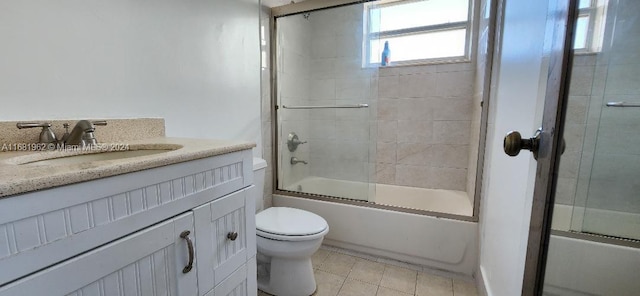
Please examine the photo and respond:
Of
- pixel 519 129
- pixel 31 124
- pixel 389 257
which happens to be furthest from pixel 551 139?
pixel 389 257

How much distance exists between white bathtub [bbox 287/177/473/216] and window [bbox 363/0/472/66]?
101 cm

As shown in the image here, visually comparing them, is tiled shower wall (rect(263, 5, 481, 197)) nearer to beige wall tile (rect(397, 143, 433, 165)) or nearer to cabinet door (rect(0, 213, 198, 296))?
beige wall tile (rect(397, 143, 433, 165))

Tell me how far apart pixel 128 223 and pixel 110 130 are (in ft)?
2.08

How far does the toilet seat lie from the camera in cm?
136

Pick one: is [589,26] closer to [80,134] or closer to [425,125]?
[80,134]

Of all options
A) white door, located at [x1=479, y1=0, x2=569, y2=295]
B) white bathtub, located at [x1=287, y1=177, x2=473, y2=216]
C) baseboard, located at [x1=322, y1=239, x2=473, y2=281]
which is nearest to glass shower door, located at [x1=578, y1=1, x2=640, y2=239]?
white door, located at [x1=479, y1=0, x2=569, y2=295]

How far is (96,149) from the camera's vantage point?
0.92m

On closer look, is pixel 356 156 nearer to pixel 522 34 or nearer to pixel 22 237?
pixel 522 34

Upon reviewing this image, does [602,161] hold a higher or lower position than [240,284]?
higher

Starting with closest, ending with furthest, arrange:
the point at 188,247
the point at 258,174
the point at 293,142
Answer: the point at 188,247 → the point at 258,174 → the point at 293,142

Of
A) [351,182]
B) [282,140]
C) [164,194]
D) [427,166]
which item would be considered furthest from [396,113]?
[164,194]

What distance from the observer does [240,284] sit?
3.39ft

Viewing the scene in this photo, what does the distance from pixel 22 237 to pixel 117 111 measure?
79 centimetres

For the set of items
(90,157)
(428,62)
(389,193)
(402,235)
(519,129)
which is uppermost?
(428,62)
